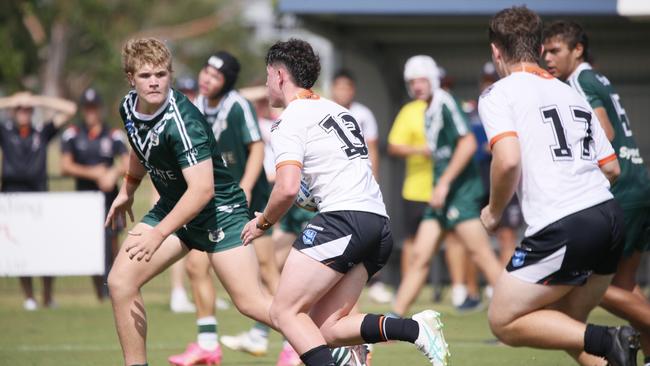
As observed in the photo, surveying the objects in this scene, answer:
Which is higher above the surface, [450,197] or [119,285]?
[119,285]

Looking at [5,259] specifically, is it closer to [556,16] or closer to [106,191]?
[106,191]

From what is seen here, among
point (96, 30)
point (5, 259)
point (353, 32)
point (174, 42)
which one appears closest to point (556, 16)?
point (353, 32)

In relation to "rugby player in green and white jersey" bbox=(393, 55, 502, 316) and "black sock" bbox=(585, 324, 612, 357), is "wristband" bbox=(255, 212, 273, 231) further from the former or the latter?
"rugby player in green and white jersey" bbox=(393, 55, 502, 316)

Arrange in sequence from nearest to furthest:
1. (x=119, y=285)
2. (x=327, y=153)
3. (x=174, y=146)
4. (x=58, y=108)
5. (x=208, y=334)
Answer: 1. (x=327, y=153)
2. (x=174, y=146)
3. (x=119, y=285)
4. (x=208, y=334)
5. (x=58, y=108)

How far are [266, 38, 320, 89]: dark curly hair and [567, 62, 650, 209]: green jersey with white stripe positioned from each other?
198 cm

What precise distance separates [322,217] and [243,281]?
89 cm

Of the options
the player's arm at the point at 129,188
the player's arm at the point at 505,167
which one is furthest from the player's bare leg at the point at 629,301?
the player's arm at the point at 129,188

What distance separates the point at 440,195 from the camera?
10.2 meters

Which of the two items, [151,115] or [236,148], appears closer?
[151,115]

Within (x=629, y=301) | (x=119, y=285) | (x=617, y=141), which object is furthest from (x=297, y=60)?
(x=629, y=301)

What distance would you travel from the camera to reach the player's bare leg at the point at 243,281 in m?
6.75

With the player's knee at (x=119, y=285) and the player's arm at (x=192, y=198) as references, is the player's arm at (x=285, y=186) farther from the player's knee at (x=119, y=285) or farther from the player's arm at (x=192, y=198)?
the player's knee at (x=119, y=285)

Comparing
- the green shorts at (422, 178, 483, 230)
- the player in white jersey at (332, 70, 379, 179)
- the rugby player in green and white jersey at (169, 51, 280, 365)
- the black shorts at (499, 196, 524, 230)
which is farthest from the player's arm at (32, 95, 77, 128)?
the black shorts at (499, 196, 524, 230)

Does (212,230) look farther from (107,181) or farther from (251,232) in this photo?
(107,181)
